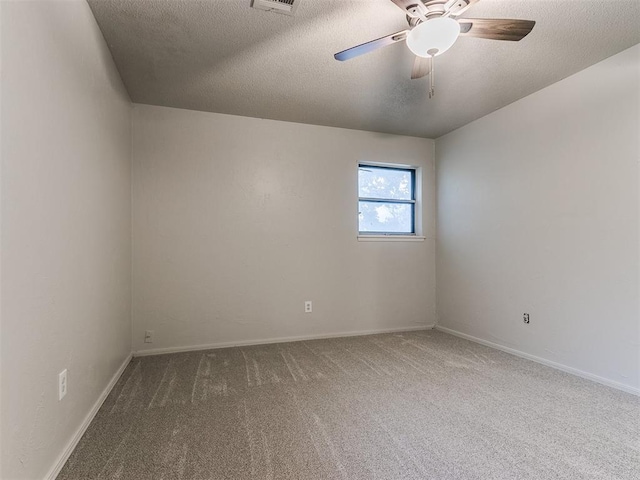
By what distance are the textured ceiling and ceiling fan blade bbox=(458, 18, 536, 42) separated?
264 millimetres

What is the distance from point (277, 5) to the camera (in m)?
1.83

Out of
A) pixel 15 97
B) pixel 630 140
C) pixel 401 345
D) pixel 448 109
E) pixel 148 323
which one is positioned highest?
pixel 448 109

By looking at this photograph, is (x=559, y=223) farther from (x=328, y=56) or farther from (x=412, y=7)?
(x=328, y=56)

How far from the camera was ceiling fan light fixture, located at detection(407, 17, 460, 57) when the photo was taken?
1564 millimetres

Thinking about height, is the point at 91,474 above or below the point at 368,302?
below

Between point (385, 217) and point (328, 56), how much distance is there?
2168mm

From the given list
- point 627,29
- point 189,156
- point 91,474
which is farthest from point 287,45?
point 91,474

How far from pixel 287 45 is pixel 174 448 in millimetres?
2526

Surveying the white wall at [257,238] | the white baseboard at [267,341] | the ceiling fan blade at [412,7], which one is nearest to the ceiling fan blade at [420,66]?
the ceiling fan blade at [412,7]

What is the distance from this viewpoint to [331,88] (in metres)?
2.81

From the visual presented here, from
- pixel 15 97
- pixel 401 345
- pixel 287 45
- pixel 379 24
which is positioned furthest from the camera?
pixel 401 345

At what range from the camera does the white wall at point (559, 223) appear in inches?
90.3

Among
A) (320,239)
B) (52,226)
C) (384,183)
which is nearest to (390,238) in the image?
(384,183)

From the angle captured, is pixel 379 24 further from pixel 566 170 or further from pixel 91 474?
pixel 91 474
